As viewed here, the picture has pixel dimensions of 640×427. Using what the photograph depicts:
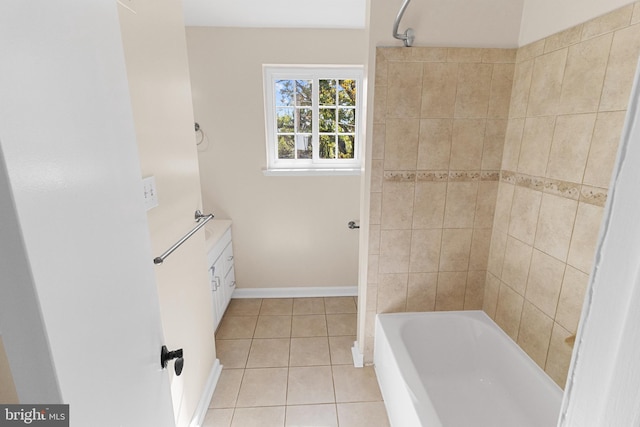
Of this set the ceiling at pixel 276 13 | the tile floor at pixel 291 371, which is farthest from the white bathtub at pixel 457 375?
the ceiling at pixel 276 13

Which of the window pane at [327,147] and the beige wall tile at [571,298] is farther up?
the window pane at [327,147]

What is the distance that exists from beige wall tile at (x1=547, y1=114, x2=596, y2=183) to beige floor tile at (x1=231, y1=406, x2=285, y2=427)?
188 centimetres

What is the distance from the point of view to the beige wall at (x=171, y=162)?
1.11 meters

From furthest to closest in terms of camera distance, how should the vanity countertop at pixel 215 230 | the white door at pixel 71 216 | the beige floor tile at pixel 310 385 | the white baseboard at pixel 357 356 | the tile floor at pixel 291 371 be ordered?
the vanity countertop at pixel 215 230
the white baseboard at pixel 357 356
the beige floor tile at pixel 310 385
the tile floor at pixel 291 371
the white door at pixel 71 216

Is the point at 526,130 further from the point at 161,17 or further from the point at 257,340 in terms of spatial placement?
the point at 257,340

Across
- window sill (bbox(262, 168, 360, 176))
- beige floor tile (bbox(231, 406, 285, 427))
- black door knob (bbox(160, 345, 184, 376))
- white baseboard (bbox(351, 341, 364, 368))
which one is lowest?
beige floor tile (bbox(231, 406, 285, 427))

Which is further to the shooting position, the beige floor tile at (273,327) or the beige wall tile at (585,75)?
the beige floor tile at (273,327)

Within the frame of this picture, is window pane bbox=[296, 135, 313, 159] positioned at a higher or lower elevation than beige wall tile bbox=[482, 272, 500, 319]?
higher

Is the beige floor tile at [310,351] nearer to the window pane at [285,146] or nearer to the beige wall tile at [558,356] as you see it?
the beige wall tile at [558,356]

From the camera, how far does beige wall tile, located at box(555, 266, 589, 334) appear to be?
1273 mm

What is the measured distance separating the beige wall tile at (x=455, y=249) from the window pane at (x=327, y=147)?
4.34 feet

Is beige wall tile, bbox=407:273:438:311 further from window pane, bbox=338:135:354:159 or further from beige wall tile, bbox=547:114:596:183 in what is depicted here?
window pane, bbox=338:135:354:159

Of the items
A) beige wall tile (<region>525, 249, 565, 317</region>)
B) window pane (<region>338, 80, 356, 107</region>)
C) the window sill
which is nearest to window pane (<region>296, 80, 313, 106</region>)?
window pane (<region>338, 80, 356, 107</region>)

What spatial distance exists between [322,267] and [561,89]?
2190mm
